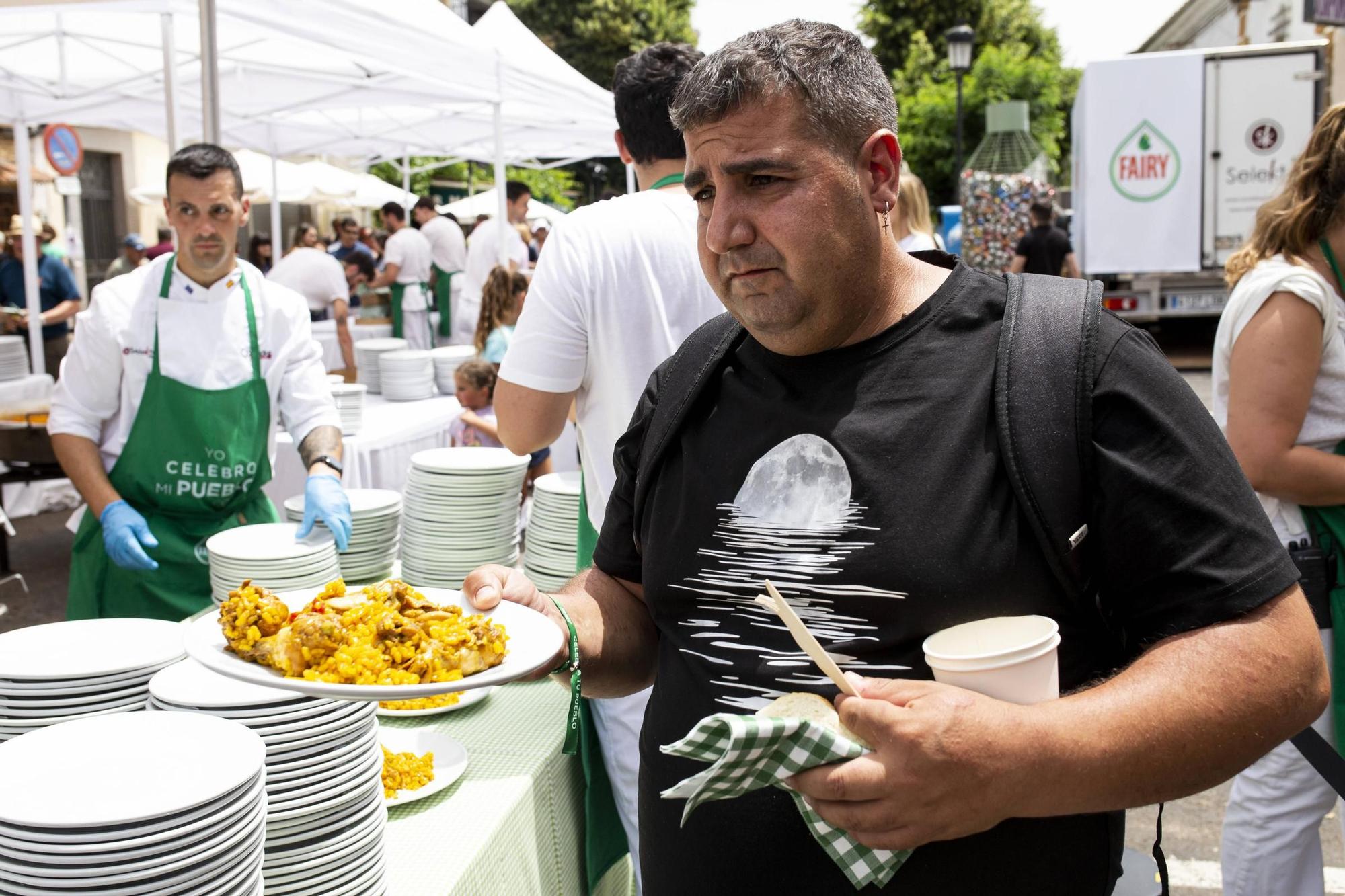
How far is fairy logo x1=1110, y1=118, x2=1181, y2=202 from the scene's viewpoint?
13.4 m

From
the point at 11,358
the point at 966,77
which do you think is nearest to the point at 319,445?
the point at 11,358

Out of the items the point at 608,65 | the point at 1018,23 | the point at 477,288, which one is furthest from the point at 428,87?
the point at 1018,23

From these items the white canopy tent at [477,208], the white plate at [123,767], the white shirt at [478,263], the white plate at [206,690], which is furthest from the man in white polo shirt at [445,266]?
the white plate at [123,767]

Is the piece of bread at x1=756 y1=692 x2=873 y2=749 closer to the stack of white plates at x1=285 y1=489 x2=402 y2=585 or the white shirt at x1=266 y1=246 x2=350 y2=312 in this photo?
the stack of white plates at x1=285 y1=489 x2=402 y2=585

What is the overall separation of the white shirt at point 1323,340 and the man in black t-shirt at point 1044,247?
10.0 meters

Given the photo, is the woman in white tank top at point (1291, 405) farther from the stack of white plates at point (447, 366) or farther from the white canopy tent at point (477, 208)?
the white canopy tent at point (477, 208)

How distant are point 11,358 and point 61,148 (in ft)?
12.2

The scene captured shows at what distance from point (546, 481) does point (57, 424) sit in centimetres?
142

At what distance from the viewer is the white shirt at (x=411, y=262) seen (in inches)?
466

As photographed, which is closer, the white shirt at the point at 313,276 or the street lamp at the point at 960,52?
the white shirt at the point at 313,276

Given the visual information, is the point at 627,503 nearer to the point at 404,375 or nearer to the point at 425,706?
the point at 425,706

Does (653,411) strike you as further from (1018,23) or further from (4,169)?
(1018,23)

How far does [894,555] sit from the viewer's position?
135cm

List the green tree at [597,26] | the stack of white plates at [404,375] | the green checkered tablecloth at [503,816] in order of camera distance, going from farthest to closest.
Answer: the green tree at [597,26], the stack of white plates at [404,375], the green checkered tablecloth at [503,816]
